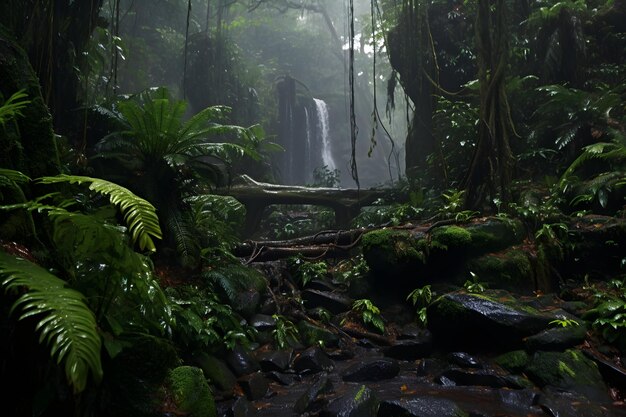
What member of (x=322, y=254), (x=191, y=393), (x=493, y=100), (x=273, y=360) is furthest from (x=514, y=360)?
(x=322, y=254)

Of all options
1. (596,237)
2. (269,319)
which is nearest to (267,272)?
(269,319)

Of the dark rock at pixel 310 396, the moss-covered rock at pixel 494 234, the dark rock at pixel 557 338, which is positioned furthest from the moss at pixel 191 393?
the moss-covered rock at pixel 494 234

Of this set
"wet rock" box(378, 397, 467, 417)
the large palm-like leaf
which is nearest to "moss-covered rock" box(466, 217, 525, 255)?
"wet rock" box(378, 397, 467, 417)

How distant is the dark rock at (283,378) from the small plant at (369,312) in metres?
1.66

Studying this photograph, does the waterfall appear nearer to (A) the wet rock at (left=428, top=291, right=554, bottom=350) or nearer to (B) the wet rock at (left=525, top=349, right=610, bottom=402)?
(A) the wet rock at (left=428, top=291, right=554, bottom=350)

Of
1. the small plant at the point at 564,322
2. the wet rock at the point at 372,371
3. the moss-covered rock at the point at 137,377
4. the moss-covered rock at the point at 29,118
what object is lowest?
the wet rock at the point at 372,371

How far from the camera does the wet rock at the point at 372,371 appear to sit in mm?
4629

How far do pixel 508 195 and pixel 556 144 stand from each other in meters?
3.03

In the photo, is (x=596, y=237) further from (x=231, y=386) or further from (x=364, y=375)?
(x=231, y=386)

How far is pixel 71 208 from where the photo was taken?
13.0 ft

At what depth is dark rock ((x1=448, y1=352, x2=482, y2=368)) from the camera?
15.0ft

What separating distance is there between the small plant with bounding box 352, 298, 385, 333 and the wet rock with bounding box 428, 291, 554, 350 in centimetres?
98

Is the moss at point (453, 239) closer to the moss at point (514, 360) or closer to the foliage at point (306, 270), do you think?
the moss at point (514, 360)

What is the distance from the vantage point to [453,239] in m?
6.38
